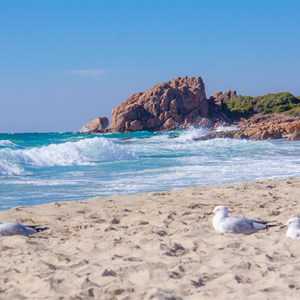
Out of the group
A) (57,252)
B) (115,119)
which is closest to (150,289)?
(57,252)

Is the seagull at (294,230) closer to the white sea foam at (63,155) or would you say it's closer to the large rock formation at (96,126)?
the white sea foam at (63,155)

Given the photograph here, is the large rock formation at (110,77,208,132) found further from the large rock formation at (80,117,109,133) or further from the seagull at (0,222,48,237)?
the seagull at (0,222,48,237)

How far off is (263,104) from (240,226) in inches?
3184

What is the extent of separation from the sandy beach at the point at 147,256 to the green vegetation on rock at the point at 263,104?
239 ft

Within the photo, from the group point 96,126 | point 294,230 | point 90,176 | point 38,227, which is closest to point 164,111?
point 96,126

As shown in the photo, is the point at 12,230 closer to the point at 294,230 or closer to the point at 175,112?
the point at 294,230

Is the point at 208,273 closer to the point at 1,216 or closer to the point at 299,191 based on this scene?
the point at 1,216

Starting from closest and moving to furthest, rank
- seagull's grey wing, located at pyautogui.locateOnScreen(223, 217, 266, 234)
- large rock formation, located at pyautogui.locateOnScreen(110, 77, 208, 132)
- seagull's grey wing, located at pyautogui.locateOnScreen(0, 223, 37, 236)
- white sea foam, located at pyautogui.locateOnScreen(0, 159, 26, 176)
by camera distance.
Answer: seagull's grey wing, located at pyautogui.locateOnScreen(223, 217, 266, 234), seagull's grey wing, located at pyautogui.locateOnScreen(0, 223, 37, 236), white sea foam, located at pyautogui.locateOnScreen(0, 159, 26, 176), large rock formation, located at pyautogui.locateOnScreen(110, 77, 208, 132)

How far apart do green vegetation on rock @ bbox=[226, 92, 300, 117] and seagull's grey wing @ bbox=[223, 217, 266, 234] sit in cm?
7419

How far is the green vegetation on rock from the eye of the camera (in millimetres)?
82000

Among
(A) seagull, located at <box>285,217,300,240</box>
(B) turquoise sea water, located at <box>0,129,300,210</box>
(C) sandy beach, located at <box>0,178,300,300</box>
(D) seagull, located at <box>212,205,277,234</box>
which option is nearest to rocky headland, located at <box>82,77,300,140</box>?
(B) turquoise sea water, located at <box>0,129,300,210</box>

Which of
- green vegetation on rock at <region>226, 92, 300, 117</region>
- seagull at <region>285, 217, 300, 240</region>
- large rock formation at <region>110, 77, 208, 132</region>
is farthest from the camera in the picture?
green vegetation on rock at <region>226, 92, 300, 117</region>

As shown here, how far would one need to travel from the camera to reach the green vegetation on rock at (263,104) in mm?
82000

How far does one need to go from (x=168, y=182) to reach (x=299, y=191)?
3.45 meters
